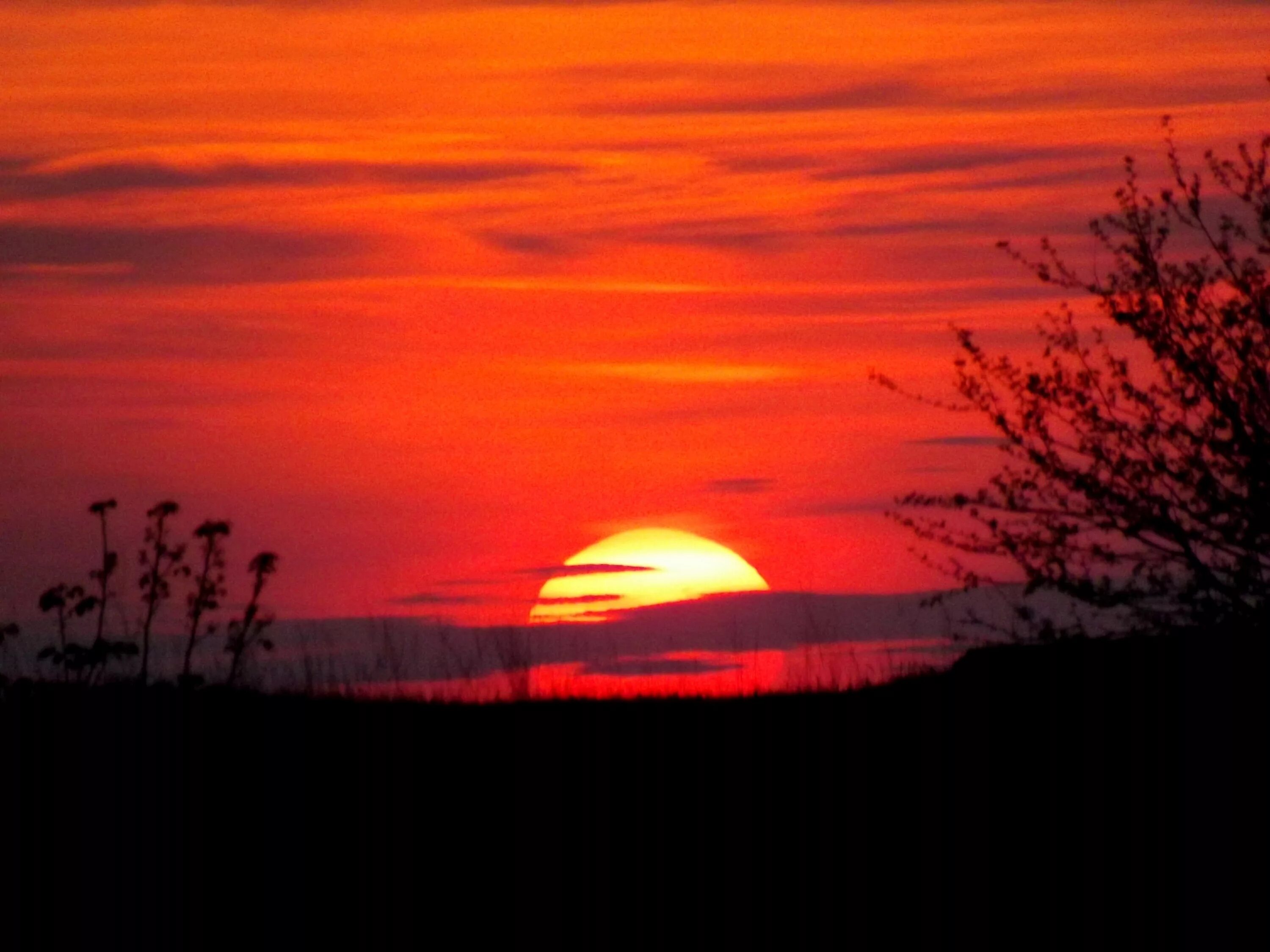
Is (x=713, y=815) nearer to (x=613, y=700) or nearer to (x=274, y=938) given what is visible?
(x=613, y=700)

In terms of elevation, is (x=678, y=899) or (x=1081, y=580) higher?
(x=1081, y=580)

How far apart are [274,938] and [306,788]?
0.72 metres

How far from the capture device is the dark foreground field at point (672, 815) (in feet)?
18.7

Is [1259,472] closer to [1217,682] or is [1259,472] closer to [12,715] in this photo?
[1217,682]

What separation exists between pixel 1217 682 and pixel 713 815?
7.03 ft

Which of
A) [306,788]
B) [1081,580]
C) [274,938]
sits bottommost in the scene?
[274,938]

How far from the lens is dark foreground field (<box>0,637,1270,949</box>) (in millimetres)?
5691

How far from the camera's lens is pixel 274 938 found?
7.80 meters

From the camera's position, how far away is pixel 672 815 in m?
7.00

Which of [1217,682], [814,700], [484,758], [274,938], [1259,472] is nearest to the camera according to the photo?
[1217,682]

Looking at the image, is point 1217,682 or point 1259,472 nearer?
point 1217,682

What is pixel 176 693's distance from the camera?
8.09 metres

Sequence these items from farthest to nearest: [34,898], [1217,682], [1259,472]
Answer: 1. [1259,472]
2. [34,898]
3. [1217,682]

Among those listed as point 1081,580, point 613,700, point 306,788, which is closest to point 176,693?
point 306,788
